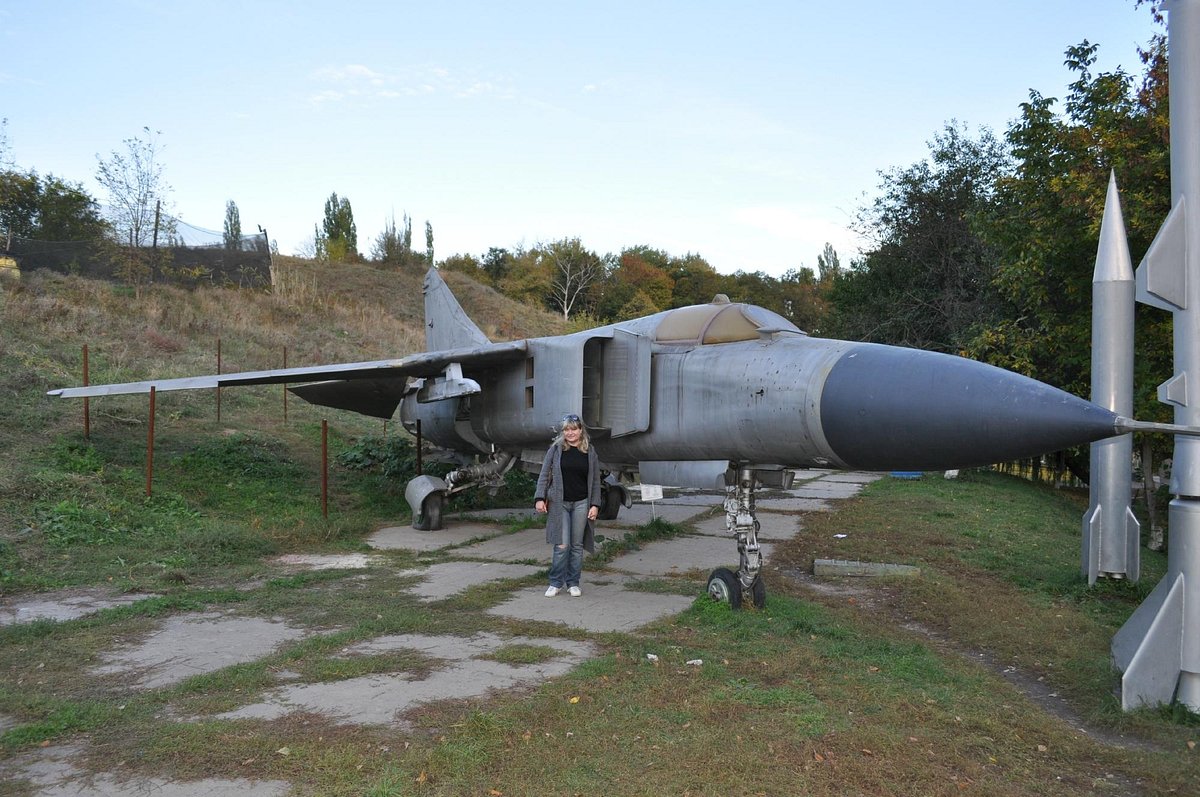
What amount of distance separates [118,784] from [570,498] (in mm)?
4417

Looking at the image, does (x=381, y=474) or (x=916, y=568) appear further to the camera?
(x=381, y=474)

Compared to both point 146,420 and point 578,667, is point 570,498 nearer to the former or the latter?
point 578,667

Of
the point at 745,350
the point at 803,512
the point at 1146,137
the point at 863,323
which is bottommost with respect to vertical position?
the point at 803,512

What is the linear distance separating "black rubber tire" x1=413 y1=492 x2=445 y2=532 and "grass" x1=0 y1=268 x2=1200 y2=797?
0.85 m

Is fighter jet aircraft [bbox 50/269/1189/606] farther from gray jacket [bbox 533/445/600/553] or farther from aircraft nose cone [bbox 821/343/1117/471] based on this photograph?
gray jacket [bbox 533/445/600/553]

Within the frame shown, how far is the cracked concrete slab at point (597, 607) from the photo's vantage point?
6726 mm

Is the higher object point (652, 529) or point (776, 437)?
point (776, 437)

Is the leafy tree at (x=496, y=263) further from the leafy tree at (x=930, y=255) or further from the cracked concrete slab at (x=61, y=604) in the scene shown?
the cracked concrete slab at (x=61, y=604)

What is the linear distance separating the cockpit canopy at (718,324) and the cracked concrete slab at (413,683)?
116 inches

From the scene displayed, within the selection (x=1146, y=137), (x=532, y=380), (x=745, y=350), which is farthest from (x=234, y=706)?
(x=1146, y=137)

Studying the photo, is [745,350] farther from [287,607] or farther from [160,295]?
[160,295]

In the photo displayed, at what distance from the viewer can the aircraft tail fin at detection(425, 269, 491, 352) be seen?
45.1 ft

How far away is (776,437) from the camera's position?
6410 mm

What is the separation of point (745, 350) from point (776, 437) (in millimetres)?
908
